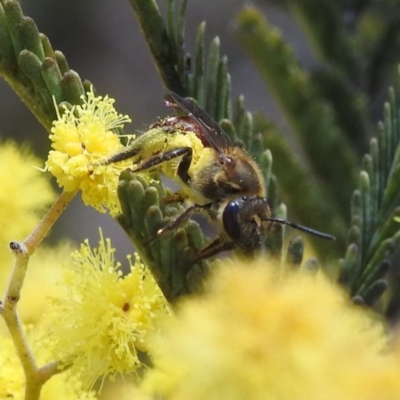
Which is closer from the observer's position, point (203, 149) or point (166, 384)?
point (166, 384)

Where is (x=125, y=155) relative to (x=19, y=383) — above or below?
above

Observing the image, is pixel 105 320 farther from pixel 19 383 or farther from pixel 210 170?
pixel 210 170

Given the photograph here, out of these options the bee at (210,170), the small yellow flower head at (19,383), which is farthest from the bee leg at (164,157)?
the small yellow flower head at (19,383)

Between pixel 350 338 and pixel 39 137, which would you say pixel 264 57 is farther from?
pixel 39 137

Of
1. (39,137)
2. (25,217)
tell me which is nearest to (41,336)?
(25,217)

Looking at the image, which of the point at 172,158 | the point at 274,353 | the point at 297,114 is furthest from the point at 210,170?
the point at 274,353

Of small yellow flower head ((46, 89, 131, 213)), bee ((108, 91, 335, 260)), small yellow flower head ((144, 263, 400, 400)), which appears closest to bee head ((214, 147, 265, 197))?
bee ((108, 91, 335, 260))

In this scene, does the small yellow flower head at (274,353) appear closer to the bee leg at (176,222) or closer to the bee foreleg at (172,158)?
the bee leg at (176,222)

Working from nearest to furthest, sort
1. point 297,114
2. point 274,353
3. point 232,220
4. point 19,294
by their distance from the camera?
1. point 274,353
2. point 19,294
3. point 232,220
4. point 297,114
